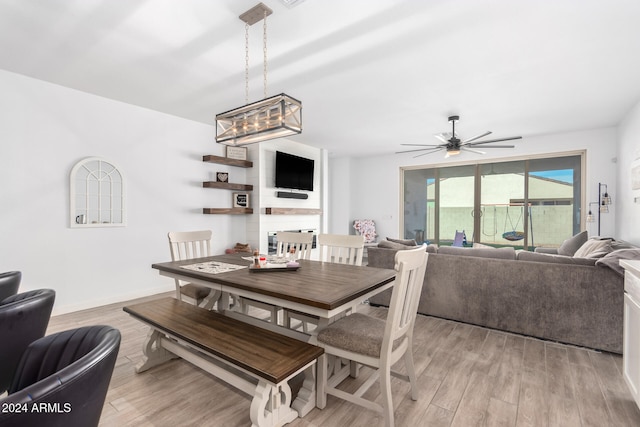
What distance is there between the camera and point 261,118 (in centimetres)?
222

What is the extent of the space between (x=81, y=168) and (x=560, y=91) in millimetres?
5585

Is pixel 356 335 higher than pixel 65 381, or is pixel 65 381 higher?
pixel 65 381

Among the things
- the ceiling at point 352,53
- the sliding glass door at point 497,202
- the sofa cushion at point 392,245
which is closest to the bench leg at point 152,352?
the ceiling at point 352,53

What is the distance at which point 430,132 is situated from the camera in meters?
5.30

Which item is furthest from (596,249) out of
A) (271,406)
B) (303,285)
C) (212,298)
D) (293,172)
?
(293,172)

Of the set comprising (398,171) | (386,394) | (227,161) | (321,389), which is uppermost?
(398,171)

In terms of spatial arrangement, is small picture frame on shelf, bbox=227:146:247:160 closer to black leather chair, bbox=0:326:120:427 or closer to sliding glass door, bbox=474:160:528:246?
black leather chair, bbox=0:326:120:427

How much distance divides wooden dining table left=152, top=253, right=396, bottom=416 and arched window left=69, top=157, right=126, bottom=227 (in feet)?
6.09

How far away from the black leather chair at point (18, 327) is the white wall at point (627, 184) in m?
5.41

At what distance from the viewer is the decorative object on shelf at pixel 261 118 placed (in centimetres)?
207

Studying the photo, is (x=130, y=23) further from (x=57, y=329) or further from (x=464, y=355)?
(x=464, y=355)

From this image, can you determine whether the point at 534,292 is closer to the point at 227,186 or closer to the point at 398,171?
→ the point at 227,186

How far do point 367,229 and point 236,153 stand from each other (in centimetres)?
374

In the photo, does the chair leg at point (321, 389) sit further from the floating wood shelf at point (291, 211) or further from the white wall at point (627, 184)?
the white wall at point (627, 184)
